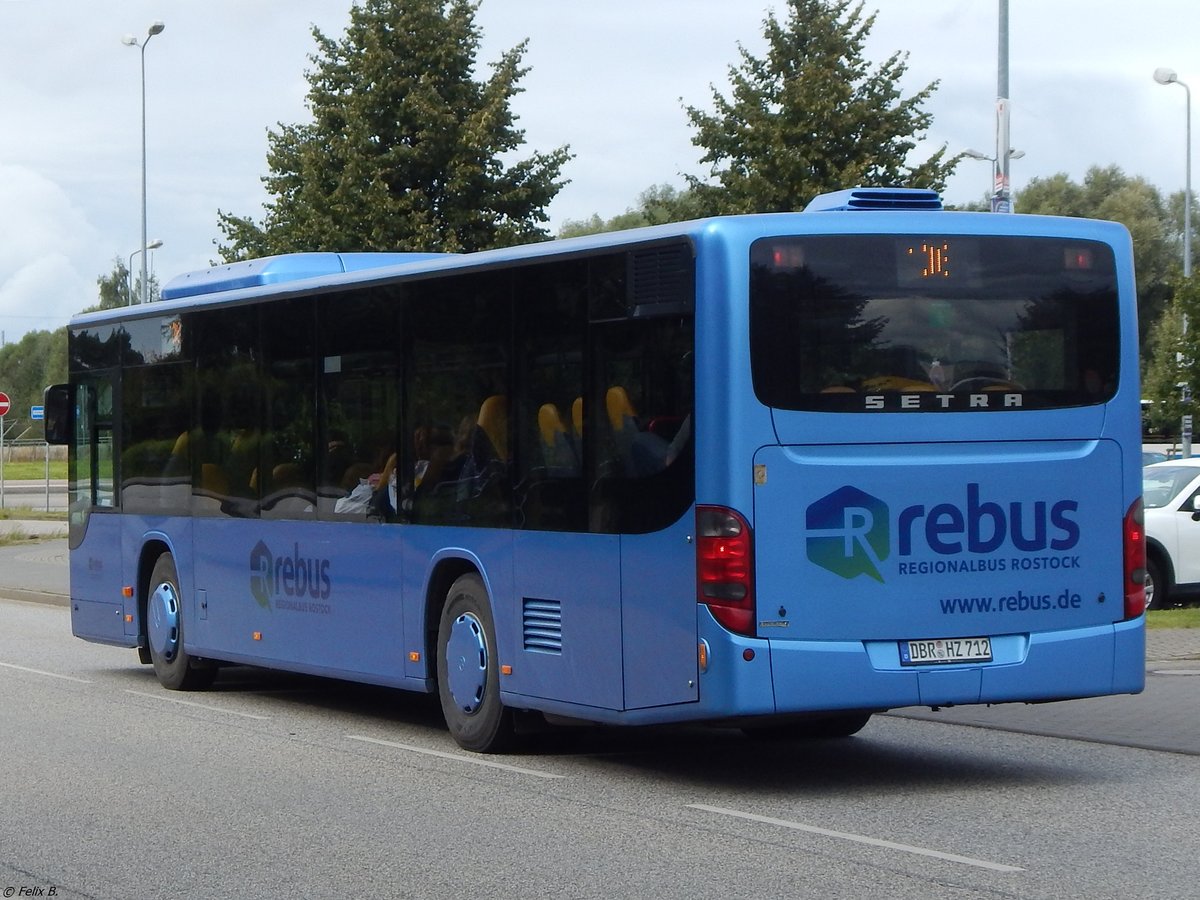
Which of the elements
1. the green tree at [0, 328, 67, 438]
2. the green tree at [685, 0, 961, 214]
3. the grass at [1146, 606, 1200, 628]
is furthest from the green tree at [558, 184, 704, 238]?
the green tree at [0, 328, 67, 438]

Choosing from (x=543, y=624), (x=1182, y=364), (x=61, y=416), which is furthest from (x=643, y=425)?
(x=1182, y=364)

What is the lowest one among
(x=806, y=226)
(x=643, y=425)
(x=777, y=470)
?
(x=777, y=470)

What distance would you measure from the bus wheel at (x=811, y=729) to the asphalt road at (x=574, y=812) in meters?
0.12

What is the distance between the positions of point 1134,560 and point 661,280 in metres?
2.85

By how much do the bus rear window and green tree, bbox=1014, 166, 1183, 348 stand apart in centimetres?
6870

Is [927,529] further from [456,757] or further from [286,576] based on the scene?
[286,576]

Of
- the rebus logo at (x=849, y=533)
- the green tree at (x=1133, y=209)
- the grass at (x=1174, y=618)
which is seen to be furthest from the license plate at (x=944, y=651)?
the green tree at (x=1133, y=209)

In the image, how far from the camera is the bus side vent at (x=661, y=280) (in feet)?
30.7

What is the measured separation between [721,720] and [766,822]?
0.80 m

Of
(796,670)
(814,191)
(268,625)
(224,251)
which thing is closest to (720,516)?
(796,670)

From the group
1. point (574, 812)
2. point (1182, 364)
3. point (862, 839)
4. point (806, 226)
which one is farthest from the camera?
point (1182, 364)

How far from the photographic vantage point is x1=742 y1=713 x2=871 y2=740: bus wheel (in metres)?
11.6

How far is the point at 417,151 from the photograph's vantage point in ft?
104

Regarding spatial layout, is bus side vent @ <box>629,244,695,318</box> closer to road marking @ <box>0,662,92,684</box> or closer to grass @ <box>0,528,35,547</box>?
road marking @ <box>0,662,92,684</box>
